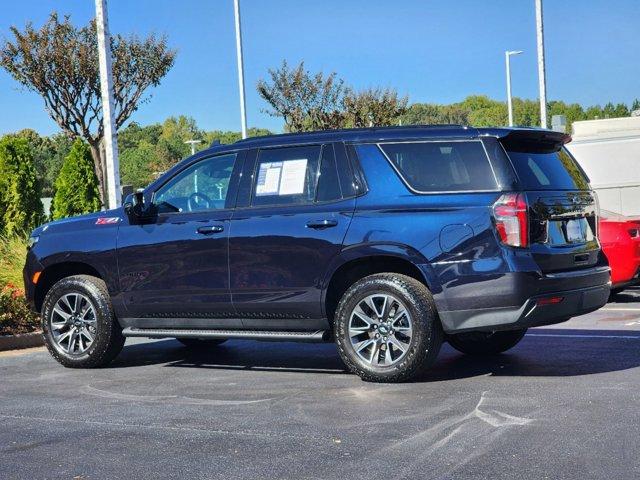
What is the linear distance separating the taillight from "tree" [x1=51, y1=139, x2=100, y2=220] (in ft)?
61.6

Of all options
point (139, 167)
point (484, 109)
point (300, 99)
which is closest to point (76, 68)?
point (300, 99)

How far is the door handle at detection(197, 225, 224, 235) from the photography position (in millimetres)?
8383

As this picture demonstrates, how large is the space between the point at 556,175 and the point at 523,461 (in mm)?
3218

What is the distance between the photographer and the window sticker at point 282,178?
8.22 meters

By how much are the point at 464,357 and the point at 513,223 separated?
214 centimetres

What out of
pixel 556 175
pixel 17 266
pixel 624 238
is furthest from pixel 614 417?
pixel 17 266

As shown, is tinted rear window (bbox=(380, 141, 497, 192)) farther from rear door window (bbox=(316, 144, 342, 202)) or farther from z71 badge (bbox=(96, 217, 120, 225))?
z71 badge (bbox=(96, 217, 120, 225))

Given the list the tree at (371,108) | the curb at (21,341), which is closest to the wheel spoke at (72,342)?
the curb at (21,341)

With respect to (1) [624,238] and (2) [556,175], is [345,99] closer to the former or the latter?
(1) [624,238]

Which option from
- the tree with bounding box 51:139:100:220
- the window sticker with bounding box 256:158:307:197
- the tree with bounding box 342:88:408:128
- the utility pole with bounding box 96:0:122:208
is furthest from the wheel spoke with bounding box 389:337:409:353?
the tree with bounding box 342:88:408:128

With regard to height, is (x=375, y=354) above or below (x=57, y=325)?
below

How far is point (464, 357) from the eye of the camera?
902 cm

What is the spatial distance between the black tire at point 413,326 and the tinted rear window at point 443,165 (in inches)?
30.4

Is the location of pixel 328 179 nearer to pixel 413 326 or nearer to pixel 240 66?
pixel 413 326
